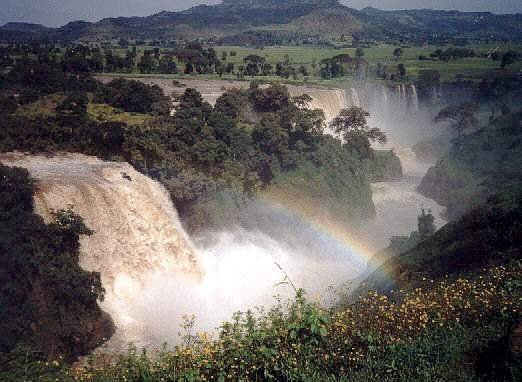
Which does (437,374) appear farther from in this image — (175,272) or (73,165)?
(73,165)

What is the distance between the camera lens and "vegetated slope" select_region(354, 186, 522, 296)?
44.0ft

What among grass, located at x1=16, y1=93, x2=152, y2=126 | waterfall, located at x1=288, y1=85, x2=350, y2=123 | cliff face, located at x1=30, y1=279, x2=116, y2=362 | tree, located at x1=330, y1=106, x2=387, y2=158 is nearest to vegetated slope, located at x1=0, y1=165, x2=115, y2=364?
cliff face, located at x1=30, y1=279, x2=116, y2=362

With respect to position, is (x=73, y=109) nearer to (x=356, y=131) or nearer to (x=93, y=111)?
(x=93, y=111)

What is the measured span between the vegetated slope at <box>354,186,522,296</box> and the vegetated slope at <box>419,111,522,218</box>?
1578 cm

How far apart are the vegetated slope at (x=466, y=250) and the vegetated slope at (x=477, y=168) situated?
51.8 ft

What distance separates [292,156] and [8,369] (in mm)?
25813

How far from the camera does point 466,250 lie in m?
14.8

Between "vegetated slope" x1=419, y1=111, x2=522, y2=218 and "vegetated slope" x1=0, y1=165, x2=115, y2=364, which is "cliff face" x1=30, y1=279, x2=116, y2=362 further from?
"vegetated slope" x1=419, y1=111, x2=522, y2=218

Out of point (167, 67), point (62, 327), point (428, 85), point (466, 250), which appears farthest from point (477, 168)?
point (167, 67)

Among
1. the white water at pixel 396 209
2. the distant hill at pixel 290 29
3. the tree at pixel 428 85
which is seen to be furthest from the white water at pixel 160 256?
the distant hill at pixel 290 29

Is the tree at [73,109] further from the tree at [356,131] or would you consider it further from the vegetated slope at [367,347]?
the tree at [356,131]

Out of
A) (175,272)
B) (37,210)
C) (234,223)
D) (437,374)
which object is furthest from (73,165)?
(437,374)

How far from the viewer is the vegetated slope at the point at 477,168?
1340 inches

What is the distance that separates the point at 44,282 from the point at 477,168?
33.2m
